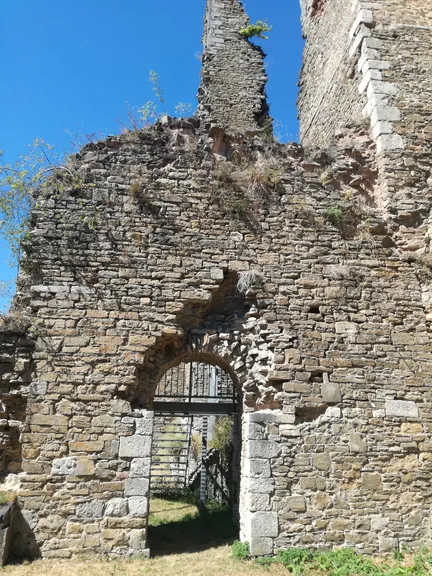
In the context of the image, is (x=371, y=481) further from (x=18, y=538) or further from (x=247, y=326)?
(x=18, y=538)

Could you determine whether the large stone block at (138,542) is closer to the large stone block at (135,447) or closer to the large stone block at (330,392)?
the large stone block at (135,447)

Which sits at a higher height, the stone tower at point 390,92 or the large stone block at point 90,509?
the stone tower at point 390,92

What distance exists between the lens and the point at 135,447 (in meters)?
5.45

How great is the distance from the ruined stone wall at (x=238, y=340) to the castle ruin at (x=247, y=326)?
2cm

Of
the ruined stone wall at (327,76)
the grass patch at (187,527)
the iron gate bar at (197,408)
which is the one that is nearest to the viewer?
the grass patch at (187,527)

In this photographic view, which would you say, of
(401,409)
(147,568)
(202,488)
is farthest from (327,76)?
(147,568)

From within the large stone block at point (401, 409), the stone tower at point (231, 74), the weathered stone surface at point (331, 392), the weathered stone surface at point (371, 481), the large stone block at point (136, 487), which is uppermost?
the stone tower at point (231, 74)

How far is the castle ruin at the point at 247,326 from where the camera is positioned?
5387mm

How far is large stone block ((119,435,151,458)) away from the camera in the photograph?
542cm

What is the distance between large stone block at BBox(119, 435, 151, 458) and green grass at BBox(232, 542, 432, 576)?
5.28 feet

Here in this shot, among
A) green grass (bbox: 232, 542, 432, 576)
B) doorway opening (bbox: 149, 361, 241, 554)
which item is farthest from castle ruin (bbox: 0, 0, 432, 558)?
doorway opening (bbox: 149, 361, 241, 554)

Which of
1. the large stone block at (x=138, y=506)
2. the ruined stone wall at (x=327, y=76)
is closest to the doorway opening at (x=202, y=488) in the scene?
the large stone block at (x=138, y=506)

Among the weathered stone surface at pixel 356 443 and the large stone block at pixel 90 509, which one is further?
the weathered stone surface at pixel 356 443

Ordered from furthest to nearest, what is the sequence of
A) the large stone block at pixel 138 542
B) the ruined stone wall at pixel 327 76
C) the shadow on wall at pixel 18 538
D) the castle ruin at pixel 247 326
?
the ruined stone wall at pixel 327 76 → the castle ruin at pixel 247 326 → the large stone block at pixel 138 542 → the shadow on wall at pixel 18 538
